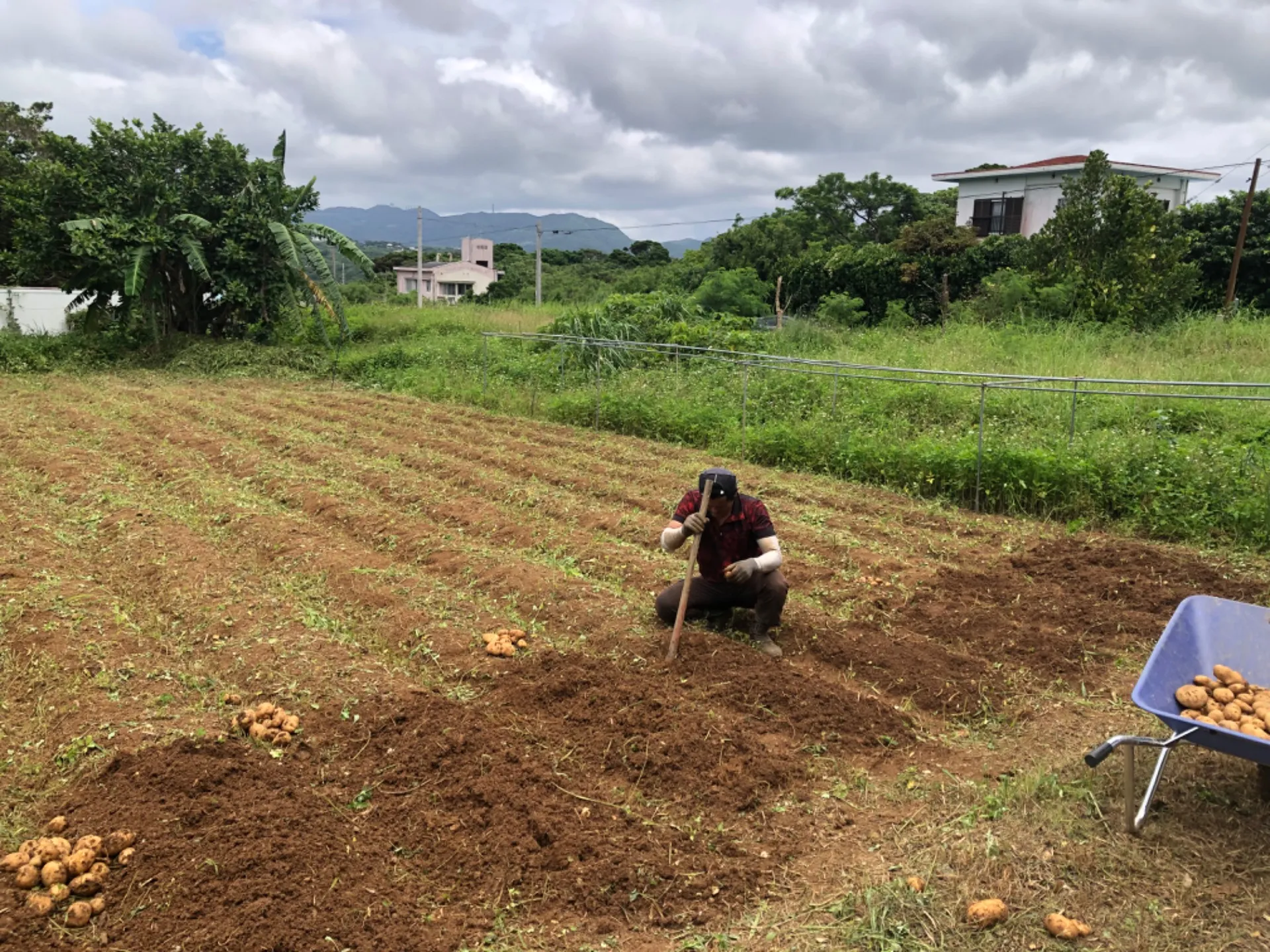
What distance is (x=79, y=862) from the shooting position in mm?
3002

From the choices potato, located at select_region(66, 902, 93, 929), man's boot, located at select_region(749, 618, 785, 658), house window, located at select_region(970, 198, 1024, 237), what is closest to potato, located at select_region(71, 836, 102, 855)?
potato, located at select_region(66, 902, 93, 929)

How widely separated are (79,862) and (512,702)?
190 centimetres

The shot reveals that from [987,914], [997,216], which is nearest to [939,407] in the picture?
[987,914]

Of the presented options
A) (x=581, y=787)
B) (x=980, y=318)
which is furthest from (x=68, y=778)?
(x=980, y=318)

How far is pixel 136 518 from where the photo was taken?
711 centimetres

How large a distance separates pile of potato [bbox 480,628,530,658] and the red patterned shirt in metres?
1.14

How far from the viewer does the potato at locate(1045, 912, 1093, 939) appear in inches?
107

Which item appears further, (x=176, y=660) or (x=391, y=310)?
(x=391, y=310)

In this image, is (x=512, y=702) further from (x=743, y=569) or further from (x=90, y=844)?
(x=90, y=844)

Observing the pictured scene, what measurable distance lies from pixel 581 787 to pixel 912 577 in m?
3.44

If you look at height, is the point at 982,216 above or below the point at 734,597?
above

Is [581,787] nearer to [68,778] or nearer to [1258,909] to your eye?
[68,778]

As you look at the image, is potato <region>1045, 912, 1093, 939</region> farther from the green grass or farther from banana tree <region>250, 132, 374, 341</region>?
banana tree <region>250, 132, 374, 341</region>

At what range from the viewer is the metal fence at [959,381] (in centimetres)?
753
